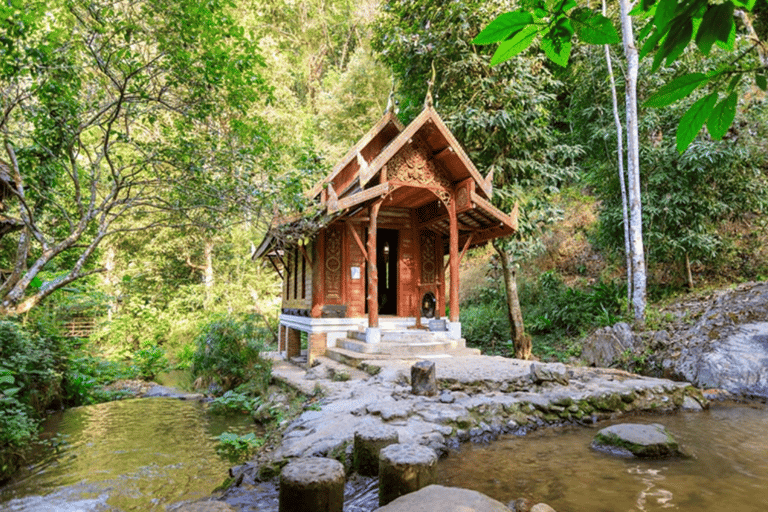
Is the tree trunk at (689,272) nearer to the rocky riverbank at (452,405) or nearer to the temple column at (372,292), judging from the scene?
the rocky riverbank at (452,405)

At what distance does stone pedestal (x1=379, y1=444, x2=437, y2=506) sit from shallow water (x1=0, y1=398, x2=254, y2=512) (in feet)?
7.84

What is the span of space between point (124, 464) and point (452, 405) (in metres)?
4.34

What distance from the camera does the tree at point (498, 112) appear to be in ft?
36.5

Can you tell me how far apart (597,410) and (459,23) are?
31.7 feet

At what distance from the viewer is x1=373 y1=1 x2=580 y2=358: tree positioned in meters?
11.1

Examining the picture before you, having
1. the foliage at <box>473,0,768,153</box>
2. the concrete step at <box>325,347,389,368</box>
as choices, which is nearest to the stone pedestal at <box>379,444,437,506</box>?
the foliage at <box>473,0,768,153</box>

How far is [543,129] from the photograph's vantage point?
11711mm

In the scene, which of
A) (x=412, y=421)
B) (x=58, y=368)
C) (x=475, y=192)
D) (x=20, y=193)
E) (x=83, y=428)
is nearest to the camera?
(x=20, y=193)

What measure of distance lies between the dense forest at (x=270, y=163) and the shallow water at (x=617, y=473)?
301cm

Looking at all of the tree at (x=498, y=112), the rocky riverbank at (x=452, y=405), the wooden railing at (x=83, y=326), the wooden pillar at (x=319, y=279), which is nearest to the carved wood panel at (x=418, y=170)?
the tree at (x=498, y=112)

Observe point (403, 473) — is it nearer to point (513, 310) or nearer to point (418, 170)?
point (418, 170)

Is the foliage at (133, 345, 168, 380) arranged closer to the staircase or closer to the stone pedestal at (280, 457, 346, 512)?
the staircase

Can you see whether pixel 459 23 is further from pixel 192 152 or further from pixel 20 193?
pixel 20 193

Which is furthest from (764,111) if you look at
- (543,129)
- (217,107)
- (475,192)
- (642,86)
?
(217,107)
